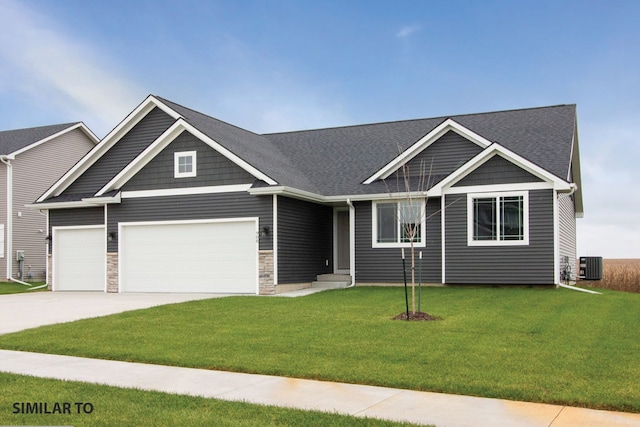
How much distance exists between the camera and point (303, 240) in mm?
20656

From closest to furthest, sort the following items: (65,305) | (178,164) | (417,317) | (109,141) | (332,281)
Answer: (417,317) < (65,305) < (178,164) < (332,281) < (109,141)

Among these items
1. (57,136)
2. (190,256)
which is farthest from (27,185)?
(190,256)

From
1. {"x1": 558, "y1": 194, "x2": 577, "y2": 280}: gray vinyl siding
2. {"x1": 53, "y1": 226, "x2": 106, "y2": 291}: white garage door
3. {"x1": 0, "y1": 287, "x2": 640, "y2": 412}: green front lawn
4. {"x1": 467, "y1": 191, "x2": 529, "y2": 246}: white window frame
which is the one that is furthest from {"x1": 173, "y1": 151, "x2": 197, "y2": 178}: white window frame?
{"x1": 558, "y1": 194, "x2": 577, "y2": 280}: gray vinyl siding

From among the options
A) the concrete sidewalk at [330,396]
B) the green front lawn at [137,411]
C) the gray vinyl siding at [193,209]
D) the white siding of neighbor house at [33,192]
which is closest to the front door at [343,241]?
the gray vinyl siding at [193,209]

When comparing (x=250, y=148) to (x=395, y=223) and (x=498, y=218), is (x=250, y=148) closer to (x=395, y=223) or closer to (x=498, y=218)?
(x=395, y=223)

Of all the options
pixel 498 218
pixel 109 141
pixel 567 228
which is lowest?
pixel 567 228

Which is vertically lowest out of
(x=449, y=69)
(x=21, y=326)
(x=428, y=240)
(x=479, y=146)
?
(x=21, y=326)

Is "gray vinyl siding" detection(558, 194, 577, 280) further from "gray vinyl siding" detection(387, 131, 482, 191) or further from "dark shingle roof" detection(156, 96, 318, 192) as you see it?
"dark shingle roof" detection(156, 96, 318, 192)

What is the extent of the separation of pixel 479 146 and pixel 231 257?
8006 millimetres

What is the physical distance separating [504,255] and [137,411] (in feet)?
47.5

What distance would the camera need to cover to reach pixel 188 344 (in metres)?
10.5

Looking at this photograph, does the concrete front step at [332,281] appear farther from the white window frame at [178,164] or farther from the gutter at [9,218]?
the gutter at [9,218]

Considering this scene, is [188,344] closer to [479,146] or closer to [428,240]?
[428,240]

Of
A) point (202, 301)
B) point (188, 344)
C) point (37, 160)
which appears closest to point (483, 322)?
point (188, 344)
